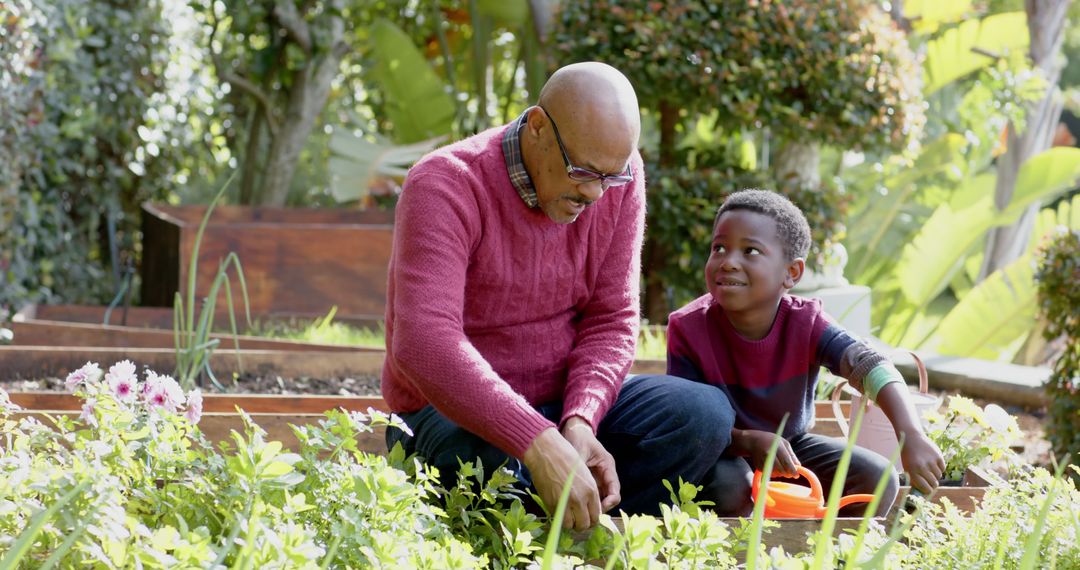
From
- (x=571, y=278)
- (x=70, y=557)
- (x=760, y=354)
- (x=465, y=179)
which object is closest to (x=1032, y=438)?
(x=760, y=354)

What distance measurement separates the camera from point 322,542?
179 cm

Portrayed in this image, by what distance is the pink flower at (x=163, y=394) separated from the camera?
204cm

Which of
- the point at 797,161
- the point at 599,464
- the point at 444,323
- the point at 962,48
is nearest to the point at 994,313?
the point at 797,161

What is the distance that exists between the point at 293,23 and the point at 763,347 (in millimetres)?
4910

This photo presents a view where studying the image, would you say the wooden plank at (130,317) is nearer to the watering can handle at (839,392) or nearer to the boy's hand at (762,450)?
the watering can handle at (839,392)

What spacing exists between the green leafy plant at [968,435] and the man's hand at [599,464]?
0.88 m

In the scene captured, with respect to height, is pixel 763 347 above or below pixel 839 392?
above

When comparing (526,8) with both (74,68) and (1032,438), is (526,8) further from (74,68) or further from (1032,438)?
(1032,438)

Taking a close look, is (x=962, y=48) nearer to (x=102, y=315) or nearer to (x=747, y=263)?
(x=102, y=315)

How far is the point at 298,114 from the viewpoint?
727cm

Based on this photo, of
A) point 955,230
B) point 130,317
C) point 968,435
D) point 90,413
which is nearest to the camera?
point 90,413

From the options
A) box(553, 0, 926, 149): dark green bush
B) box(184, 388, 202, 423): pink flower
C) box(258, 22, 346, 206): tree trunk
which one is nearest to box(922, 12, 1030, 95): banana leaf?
box(553, 0, 926, 149): dark green bush

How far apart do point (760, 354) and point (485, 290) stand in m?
0.65

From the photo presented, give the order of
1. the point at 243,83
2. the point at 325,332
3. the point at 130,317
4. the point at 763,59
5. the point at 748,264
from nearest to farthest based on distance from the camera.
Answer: the point at 748,264, the point at 325,332, the point at 130,317, the point at 763,59, the point at 243,83
